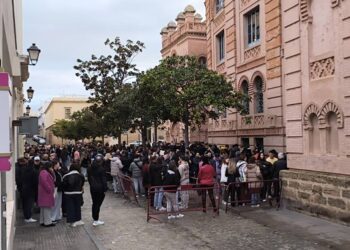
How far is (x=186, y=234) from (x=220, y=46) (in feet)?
66.9

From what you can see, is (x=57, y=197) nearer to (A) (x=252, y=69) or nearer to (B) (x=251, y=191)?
(B) (x=251, y=191)

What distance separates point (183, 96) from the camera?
20.5m

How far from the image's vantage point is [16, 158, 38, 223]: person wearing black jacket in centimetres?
1268

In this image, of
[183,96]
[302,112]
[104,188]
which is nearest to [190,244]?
[104,188]

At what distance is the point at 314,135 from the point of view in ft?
43.2

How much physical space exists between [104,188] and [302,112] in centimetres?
579

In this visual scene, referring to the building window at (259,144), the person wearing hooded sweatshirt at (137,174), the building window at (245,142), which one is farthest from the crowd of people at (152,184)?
the building window at (245,142)

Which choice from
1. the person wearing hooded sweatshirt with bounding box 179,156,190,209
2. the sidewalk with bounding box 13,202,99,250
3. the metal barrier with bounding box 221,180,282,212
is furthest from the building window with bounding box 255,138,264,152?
the sidewalk with bounding box 13,202,99,250

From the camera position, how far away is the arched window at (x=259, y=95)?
2348 cm

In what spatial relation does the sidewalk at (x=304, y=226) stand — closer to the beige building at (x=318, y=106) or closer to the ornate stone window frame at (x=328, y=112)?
the beige building at (x=318, y=106)

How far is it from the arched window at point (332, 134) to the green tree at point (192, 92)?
26.8 ft

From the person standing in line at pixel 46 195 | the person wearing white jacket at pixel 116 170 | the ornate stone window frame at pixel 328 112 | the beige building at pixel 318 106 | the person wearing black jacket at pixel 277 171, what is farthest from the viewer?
the person wearing white jacket at pixel 116 170

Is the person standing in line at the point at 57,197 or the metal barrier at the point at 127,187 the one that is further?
the metal barrier at the point at 127,187

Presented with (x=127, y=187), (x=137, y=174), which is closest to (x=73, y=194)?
(x=127, y=187)
